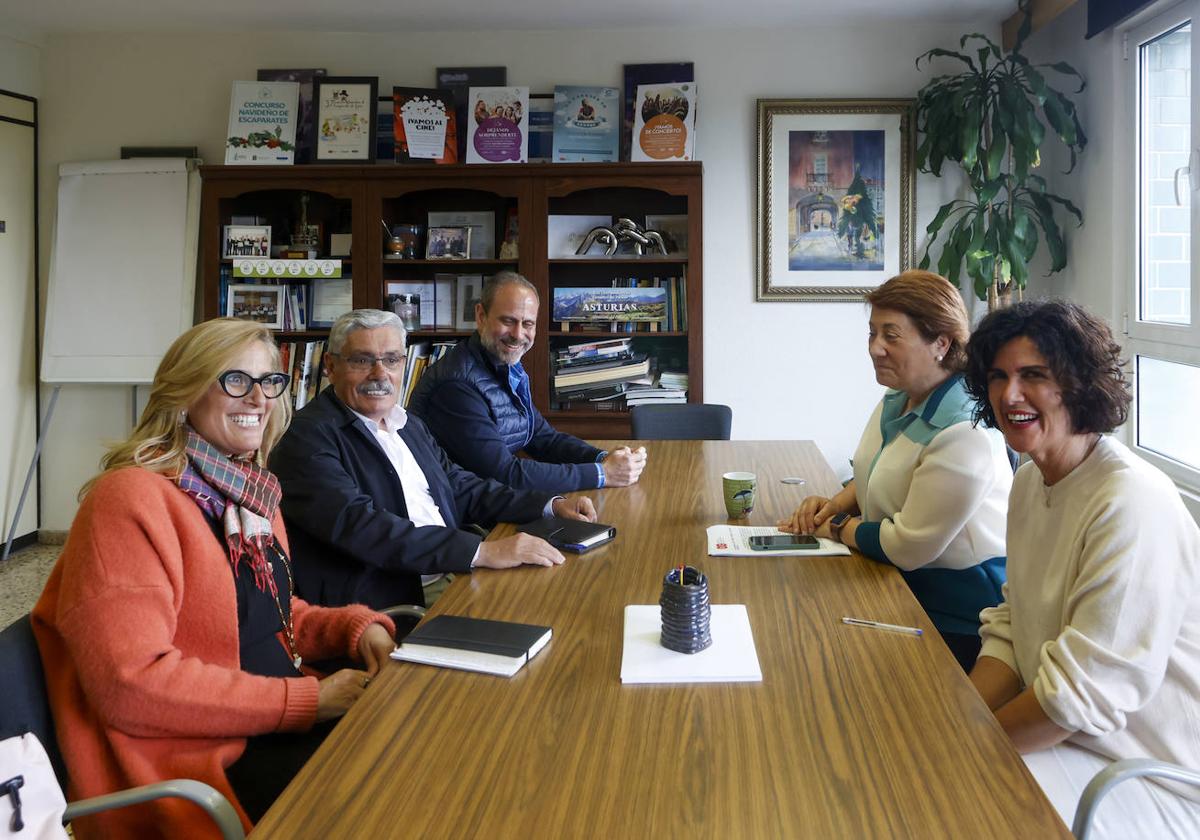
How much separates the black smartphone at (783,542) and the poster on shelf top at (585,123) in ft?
9.18

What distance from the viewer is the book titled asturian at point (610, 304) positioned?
14.2 ft

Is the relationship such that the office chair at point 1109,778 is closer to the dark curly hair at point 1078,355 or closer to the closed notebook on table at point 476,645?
the dark curly hair at point 1078,355

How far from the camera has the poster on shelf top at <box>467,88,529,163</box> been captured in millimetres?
4344

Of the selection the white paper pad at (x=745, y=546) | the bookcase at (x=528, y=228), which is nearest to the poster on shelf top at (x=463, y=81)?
the bookcase at (x=528, y=228)

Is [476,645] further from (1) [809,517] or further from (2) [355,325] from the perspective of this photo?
(2) [355,325]

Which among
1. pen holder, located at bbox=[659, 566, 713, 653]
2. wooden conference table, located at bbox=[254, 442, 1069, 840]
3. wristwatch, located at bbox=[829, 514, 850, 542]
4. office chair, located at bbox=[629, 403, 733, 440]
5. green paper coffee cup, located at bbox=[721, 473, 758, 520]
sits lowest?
wooden conference table, located at bbox=[254, 442, 1069, 840]

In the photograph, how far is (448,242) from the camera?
4.48 m

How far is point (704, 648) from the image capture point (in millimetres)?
1396

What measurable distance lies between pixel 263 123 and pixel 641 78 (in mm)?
1788

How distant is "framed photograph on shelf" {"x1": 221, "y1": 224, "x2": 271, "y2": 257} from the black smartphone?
3276 millimetres

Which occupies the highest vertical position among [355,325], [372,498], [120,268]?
[120,268]

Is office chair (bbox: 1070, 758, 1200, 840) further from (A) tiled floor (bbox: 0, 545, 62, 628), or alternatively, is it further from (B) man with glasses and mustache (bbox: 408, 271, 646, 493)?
(A) tiled floor (bbox: 0, 545, 62, 628)

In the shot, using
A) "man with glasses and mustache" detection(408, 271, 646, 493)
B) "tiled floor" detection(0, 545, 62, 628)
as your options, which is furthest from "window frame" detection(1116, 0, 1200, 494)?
"tiled floor" detection(0, 545, 62, 628)

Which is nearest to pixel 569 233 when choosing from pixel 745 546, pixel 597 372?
pixel 597 372
